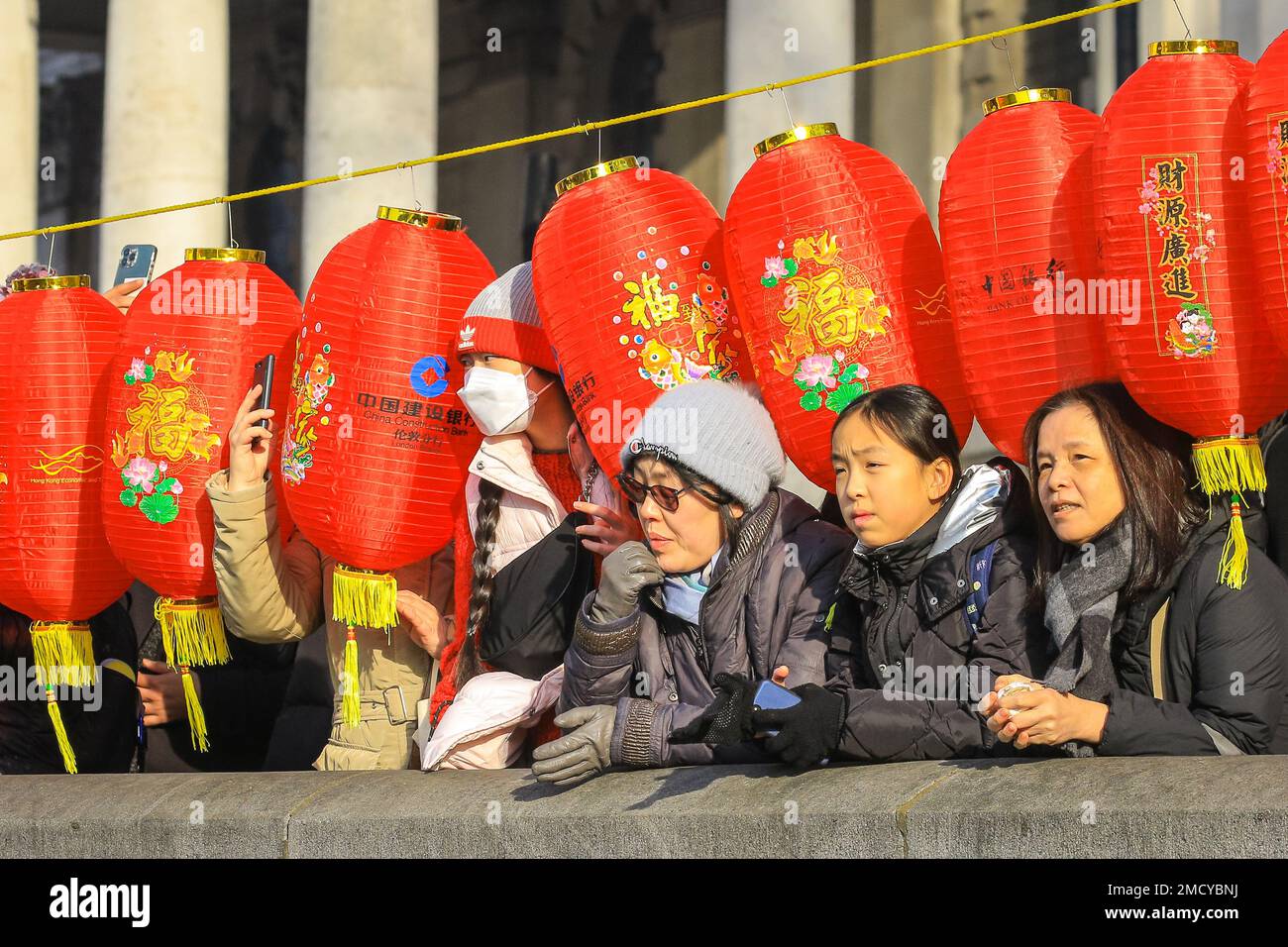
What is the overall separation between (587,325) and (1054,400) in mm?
2259

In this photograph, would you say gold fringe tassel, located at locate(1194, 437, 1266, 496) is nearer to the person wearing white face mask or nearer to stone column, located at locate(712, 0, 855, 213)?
the person wearing white face mask

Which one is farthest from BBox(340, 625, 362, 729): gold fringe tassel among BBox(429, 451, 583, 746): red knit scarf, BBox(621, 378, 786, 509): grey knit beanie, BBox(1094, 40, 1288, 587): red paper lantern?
BBox(1094, 40, 1288, 587): red paper lantern

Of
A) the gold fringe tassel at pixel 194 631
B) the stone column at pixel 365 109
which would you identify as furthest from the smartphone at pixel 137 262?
the stone column at pixel 365 109

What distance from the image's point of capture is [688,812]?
21.6ft

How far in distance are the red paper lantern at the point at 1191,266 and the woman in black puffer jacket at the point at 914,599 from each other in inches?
26.2

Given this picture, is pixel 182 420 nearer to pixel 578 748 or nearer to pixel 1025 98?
pixel 578 748

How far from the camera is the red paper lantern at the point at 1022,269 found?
7.23 m

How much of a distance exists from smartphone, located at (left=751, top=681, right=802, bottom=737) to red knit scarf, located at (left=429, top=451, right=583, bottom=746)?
88.4 inches

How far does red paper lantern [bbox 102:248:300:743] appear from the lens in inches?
360

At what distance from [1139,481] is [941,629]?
0.85 metres

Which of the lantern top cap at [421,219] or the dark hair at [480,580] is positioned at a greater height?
the lantern top cap at [421,219]

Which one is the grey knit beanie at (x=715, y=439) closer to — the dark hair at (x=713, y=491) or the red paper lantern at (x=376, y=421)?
the dark hair at (x=713, y=491)
